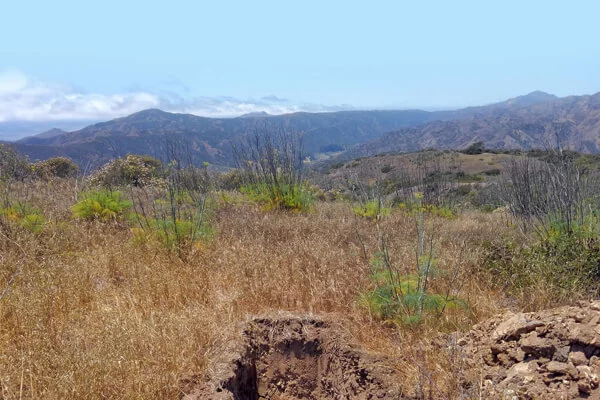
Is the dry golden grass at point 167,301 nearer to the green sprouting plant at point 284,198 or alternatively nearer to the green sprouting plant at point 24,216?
the green sprouting plant at point 24,216

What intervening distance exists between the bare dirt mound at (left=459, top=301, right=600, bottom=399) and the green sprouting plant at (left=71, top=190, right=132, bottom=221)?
4.69m

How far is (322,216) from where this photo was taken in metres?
6.86

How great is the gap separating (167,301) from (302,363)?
112 cm

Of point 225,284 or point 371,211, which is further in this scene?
point 371,211

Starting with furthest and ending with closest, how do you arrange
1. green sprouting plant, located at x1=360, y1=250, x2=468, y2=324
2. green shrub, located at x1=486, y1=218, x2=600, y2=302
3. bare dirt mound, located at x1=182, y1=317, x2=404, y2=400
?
green shrub, located at x1=486, y1=218, x2=600, y2=302 < green sprouting plant, located at x1=360, y1=250, x2=468, y2=324 < bare dirt mound, located at x1=182, y1=317, x2=404, y2=400

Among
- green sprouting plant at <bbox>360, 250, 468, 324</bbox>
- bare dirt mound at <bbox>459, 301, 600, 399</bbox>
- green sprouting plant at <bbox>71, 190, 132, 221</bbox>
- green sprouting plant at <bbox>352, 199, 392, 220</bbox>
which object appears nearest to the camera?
bare dirt mound at <bbox>459, 301, 600, 399</bbox>

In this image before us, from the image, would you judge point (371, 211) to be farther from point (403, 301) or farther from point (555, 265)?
point (403, 301)

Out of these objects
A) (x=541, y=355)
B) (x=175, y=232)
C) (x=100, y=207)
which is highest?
(x=100, y=207)

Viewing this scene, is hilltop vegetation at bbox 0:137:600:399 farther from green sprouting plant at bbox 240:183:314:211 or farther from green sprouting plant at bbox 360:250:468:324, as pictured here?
green sprouting plant at bbox 240:183:314:211

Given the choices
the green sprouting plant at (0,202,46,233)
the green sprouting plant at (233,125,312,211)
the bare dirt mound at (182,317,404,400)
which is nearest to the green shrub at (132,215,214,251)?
the green sprouting plant at (0,202,46,233)

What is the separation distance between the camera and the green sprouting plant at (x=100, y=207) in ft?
18.8

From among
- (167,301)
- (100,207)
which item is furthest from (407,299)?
(100,207)

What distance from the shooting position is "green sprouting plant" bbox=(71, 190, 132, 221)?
572 cm

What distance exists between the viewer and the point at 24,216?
201 inches
